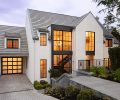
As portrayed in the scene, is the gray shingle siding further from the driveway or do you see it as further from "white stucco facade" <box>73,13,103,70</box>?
"white stucco facade" <box>73,13,103,70</box>

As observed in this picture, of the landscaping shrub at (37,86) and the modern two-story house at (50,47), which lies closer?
the landscaping shrub at (37,86)

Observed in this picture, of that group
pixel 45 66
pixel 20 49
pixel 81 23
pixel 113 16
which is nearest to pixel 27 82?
pixel 45 66

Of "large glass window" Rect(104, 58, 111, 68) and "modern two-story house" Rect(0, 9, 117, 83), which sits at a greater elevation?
"modern two-story house" Rect(0, 9, 117, 83)

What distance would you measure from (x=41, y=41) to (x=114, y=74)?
966 cm

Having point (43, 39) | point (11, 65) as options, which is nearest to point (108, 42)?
point (43, 39)

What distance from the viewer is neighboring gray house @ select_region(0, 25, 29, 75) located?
2238 centimetres

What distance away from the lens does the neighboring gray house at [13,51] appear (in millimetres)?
22378

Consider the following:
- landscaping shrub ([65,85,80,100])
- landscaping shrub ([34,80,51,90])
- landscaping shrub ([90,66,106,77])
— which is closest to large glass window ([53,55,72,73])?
landscaping shrub ([34,80,51,90])

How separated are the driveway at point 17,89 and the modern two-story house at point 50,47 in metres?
1.26

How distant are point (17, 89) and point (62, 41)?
329 inches

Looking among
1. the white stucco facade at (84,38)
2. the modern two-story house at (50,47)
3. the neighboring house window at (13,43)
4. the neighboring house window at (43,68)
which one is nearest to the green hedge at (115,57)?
the modern two-story house at (50,47)

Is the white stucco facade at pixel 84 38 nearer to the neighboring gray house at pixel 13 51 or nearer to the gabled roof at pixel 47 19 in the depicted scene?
the gabled roof at pixel 47 19

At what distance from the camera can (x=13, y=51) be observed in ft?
73.3

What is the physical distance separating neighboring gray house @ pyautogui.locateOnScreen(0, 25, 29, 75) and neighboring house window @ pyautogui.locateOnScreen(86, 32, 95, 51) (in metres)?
8.42
